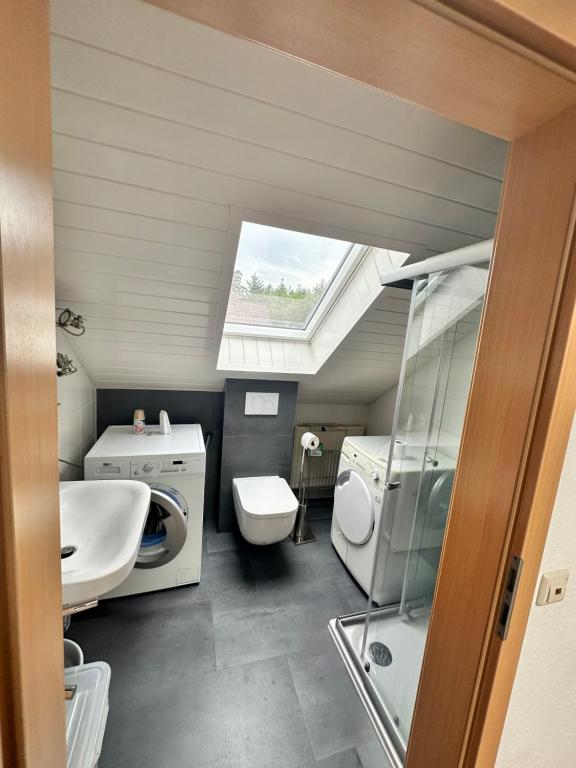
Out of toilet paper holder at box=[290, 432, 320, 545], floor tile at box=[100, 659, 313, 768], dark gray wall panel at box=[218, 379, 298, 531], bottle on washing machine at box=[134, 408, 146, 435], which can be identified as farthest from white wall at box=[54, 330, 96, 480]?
toilet paper holder at box=[290, 432, 320, 545]

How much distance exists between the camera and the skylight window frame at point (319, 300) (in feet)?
3.99

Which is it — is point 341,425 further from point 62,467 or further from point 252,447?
point 62,467

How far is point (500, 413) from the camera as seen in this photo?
64 centimetres

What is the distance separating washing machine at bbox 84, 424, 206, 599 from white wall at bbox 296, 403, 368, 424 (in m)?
1.09

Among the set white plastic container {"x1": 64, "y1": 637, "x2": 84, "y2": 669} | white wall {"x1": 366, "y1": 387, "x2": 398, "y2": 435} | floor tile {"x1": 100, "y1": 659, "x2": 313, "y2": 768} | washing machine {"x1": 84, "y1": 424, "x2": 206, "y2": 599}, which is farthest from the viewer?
white wall {"x1": 366, "y1": 387, "x2": 398, "y2": 435}

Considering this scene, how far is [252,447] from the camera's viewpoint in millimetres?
2531

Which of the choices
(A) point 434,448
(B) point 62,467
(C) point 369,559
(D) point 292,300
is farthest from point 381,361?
(B) point 62,467

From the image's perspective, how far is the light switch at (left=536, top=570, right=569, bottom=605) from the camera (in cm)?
66

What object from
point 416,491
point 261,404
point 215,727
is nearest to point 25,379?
point 416,491

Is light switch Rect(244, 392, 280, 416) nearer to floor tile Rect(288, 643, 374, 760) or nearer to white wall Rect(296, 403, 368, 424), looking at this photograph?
white wall Rect(296, 403, 368, 424)

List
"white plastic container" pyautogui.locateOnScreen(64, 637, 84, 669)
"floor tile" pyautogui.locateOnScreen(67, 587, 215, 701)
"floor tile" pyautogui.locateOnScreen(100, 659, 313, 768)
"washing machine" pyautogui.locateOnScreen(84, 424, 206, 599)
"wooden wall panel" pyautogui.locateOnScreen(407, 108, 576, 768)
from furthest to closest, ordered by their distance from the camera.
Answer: "washing machine" pyautogui.locateOnScreen(84, 424, 206, 599) → "floor tile" pyautogui.locateOnScreen(67, 587, 215, 701) → "white plastic container" pyautogui.locateOnScreen(64, 637, 84, 669) → "floor tile" pyautogui.locateOnScreen(100, 659, 313, 768) → "wooden wall panel" pyautogui.locateOnScreen(407, 108, 576, 768)

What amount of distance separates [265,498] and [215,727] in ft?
3.57

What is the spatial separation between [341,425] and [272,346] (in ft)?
3.62

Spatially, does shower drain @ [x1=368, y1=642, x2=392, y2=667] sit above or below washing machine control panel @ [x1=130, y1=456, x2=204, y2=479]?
below
